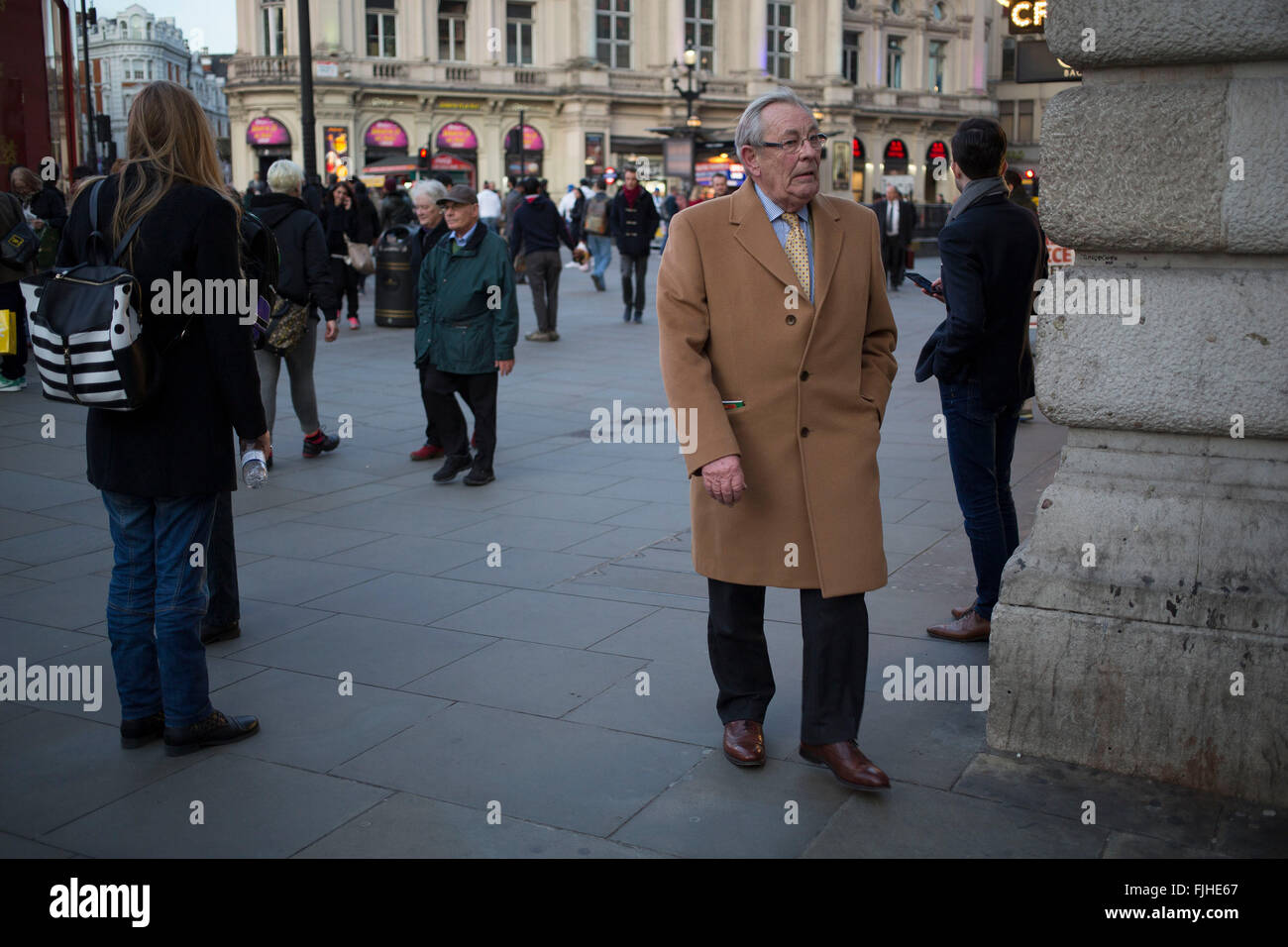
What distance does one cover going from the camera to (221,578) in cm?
513

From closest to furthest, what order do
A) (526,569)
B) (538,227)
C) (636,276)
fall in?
(526,569) < (538,227) < (636,276)

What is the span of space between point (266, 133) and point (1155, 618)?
4959cm

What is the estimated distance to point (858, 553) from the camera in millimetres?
3730

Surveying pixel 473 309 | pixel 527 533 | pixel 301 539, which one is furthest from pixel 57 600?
pixel 473 309

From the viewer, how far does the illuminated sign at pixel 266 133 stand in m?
48.7

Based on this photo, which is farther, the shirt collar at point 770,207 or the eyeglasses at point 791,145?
the shirt collar at point 770,207

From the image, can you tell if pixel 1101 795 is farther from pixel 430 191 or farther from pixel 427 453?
pixel 430 191

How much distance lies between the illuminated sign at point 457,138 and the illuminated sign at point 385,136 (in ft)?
4.65

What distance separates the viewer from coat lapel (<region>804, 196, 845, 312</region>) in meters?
3.78

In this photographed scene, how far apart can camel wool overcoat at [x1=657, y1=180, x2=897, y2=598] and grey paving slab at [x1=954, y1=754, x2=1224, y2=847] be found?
27.1 inches

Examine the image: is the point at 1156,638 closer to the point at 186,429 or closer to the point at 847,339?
the point at 847,339

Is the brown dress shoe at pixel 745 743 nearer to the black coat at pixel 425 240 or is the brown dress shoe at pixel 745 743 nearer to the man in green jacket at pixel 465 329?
the man in green jacket at pixel 465 329

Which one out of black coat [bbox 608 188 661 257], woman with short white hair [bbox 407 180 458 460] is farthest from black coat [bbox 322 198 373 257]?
woman with short white hair [bbox 407 180 458 460]

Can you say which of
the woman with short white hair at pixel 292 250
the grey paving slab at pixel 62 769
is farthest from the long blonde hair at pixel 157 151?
the woman with short white hair at pixel 292 250
